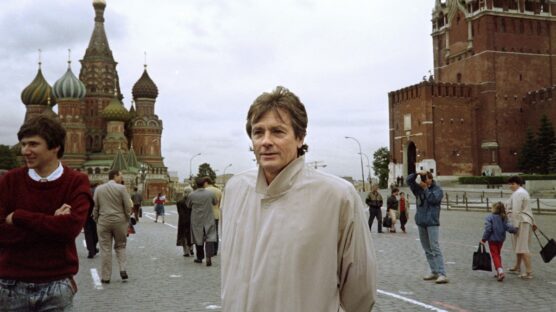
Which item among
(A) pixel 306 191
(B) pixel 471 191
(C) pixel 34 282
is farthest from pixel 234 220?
(B) pixel 471 191

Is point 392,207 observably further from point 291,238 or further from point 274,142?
point 291,238

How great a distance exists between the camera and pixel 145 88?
283 ft

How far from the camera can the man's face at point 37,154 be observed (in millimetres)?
3805

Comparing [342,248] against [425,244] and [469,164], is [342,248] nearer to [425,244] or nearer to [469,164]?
[425,244]

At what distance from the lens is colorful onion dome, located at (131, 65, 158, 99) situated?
283 feet

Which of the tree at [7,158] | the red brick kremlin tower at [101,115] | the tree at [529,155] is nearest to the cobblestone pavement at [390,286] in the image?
the tree at [529,155]

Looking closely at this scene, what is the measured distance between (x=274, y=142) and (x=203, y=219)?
943 cm

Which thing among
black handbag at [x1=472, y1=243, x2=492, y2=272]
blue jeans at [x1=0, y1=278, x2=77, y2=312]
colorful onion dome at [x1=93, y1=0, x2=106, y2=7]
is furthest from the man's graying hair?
colorful onion dome at [x1=93, y1=0, x2=106, y2=7]

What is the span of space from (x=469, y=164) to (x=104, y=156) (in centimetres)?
4610

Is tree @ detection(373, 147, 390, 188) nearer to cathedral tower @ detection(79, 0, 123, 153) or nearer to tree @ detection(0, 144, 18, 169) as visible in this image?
cathedral tower @ detection(79, 0, 123, 153)

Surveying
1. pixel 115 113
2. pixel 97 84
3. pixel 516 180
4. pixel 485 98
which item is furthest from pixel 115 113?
pixel 516 180

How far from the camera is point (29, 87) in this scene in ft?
285

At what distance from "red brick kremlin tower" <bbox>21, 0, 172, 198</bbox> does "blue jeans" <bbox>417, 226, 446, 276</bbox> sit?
68.4m

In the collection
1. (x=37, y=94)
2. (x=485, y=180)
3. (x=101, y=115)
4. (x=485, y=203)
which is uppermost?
(x=37, y=94)
